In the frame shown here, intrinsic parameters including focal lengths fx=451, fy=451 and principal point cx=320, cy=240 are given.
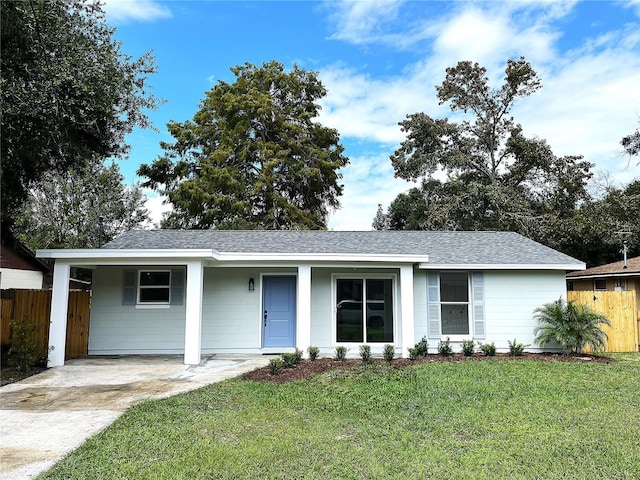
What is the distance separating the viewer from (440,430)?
5.17 meters

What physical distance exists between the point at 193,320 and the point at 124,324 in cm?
276

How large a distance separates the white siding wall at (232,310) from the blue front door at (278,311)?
0.15 m

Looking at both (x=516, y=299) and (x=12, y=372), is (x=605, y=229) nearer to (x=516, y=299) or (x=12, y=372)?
(x=516, y=299)

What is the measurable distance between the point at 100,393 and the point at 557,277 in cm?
1073

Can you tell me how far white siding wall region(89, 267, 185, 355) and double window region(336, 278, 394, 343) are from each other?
4.10 metres

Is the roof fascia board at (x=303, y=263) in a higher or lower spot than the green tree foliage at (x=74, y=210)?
lower

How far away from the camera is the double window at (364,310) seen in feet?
37.8

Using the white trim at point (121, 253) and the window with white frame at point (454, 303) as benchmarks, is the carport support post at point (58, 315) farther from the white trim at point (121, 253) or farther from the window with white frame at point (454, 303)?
the window with white frame at point (454, 303)

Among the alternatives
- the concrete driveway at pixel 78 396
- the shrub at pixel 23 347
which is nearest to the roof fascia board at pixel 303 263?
the concrete driveway at pixel 78 396

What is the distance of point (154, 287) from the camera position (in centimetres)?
1160

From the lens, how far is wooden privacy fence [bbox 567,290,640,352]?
39.5ft

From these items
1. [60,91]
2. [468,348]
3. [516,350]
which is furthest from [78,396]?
[516,350]

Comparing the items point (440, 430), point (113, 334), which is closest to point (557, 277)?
point (440, 430)

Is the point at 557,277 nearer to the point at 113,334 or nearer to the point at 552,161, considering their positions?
the point at 113,334
